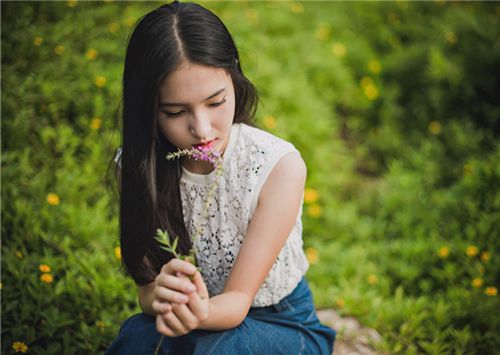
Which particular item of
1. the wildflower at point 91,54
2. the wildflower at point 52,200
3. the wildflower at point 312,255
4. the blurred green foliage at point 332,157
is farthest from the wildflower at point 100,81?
the wildflower at point 312,255

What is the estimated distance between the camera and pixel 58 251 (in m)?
2.26

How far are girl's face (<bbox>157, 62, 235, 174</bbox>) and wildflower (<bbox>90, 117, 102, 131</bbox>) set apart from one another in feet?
4.87

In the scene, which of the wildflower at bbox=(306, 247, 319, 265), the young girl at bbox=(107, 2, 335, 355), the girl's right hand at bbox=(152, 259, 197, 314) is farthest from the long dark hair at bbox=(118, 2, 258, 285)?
the wildflower at bbox=(306, 247, 319, 265)

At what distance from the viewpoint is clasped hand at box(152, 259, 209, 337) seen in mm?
1023

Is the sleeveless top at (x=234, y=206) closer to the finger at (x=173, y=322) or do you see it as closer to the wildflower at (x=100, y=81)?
the finger at (x=173, y=322)

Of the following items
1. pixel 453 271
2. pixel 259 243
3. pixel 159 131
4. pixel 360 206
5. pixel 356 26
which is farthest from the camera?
pixel 356 26

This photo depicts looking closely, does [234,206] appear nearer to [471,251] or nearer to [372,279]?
[372,279]

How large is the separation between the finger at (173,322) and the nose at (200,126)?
509 millimetres

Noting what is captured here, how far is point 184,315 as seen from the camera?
1048mm

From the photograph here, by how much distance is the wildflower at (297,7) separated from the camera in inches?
171

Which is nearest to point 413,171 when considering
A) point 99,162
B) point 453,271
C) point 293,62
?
point 453,271

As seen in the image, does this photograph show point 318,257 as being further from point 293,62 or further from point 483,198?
point 293,62

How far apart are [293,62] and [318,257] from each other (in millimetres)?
1668

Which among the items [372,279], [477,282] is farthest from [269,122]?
[477,282]
